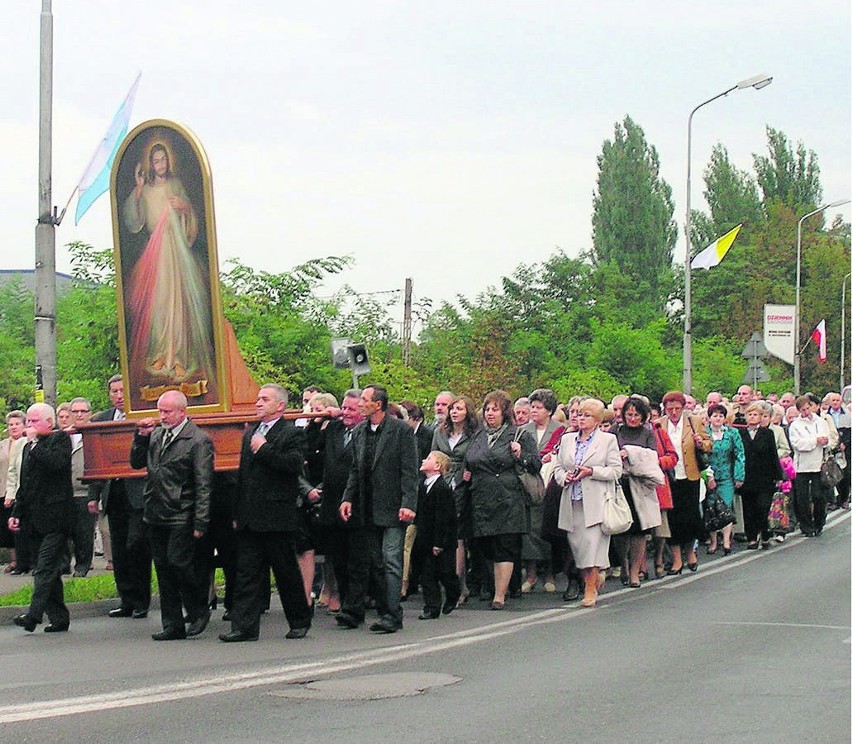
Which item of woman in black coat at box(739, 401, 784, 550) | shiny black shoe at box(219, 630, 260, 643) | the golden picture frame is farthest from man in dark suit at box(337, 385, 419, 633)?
woman in black coat at box(739, 401, 784, 550)

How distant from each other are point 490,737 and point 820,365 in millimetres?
67478

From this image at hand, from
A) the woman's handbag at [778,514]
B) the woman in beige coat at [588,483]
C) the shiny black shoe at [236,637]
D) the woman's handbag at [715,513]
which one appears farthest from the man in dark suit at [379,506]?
the woman's handbag at [778,514]

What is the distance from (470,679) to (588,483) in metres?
4.79

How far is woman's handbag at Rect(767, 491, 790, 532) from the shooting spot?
20.3 m

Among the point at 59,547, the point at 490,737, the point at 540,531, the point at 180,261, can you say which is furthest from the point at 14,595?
the point at 490,737

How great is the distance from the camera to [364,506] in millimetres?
11875

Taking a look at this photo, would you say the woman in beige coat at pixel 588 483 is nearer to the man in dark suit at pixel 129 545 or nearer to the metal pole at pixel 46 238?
the man in dark suit at pixel 129 545

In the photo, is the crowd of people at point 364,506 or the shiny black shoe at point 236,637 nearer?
the shiny black shoe at point 236,637

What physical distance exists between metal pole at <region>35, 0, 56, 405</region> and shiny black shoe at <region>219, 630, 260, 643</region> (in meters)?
5.88

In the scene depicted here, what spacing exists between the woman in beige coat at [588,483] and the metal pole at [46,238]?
5.65 m

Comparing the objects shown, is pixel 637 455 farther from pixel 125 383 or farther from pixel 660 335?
pixel 660 335

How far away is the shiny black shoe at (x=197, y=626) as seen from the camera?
11.4m

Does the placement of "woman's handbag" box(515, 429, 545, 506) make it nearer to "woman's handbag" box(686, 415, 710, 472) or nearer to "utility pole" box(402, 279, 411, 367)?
"woman's handbag" box(686, 415, 710, 472)

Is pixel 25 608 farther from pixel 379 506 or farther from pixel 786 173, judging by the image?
pixel 786 173
